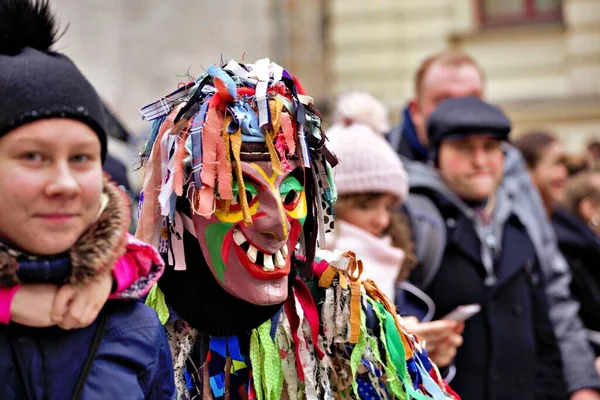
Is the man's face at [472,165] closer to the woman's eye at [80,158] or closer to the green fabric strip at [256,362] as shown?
the green fabric strip at [256,362]

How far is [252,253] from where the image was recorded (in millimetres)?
3111

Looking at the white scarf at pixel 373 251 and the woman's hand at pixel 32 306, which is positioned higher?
the woman's hand at pixel 32 306

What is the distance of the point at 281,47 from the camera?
634 inches

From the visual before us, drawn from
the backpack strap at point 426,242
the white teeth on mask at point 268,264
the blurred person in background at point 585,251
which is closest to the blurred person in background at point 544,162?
the blurred person in background at point 585,251

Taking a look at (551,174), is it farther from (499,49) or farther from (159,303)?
(499,49)

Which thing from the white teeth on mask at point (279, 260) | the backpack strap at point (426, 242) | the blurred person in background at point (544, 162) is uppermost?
the white teeth on mask at point (279, 260)

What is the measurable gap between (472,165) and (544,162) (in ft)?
7.79

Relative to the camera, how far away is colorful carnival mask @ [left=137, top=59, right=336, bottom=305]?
3068 mm

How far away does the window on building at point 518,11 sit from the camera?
14.8m

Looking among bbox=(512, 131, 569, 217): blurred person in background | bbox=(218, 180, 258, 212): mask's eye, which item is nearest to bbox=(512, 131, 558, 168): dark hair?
bbox=(512, 131, 569, 217): blurred person in background

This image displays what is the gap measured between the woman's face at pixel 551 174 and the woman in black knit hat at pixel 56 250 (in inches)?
185

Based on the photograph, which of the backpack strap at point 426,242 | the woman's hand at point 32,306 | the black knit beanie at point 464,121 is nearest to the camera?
the woman's hand at point 32,306

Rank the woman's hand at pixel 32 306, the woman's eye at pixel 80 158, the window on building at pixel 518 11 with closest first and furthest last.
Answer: the woman's hand at pixel 32 306, the woman's eye at pixel 80 158, the window on building at pixel 518 11

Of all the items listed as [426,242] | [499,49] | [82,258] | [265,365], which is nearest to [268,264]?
[265,365]
